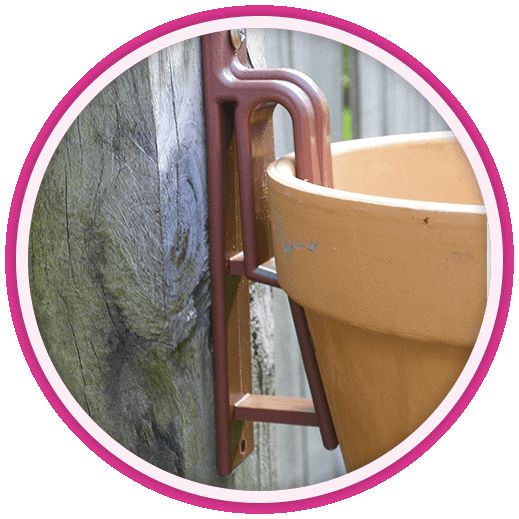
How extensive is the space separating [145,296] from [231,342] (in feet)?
0.32

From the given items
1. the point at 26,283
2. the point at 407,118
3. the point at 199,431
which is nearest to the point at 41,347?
the point at 26,283

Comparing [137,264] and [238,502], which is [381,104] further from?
[238,502]

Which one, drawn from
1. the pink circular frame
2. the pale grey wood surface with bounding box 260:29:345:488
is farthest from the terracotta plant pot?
the pale grey wood surface with bounding box 260:29:345:488

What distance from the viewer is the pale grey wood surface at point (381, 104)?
3.03 feet

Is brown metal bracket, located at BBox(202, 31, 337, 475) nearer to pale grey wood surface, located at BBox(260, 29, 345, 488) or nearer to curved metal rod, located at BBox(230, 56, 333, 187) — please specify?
curved metal rod, located at BBox(230, 56, 333, 187)

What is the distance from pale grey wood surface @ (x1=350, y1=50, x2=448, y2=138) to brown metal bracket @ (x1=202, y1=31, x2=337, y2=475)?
0.64 feet

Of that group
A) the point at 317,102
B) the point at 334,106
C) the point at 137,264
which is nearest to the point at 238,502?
the point at 137,264

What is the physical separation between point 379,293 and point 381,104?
1.30 ft

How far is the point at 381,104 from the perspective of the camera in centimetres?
95

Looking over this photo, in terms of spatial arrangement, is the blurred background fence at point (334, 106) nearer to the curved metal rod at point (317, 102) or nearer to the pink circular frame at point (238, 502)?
the curved metal rod at point (317, 102)

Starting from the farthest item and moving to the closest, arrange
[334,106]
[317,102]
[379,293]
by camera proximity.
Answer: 1. [334,106]
2. [317,102]
3. [379,293]

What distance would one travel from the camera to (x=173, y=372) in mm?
783

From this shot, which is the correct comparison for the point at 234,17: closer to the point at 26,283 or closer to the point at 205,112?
the point at 205,112

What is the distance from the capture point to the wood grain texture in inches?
28.3
